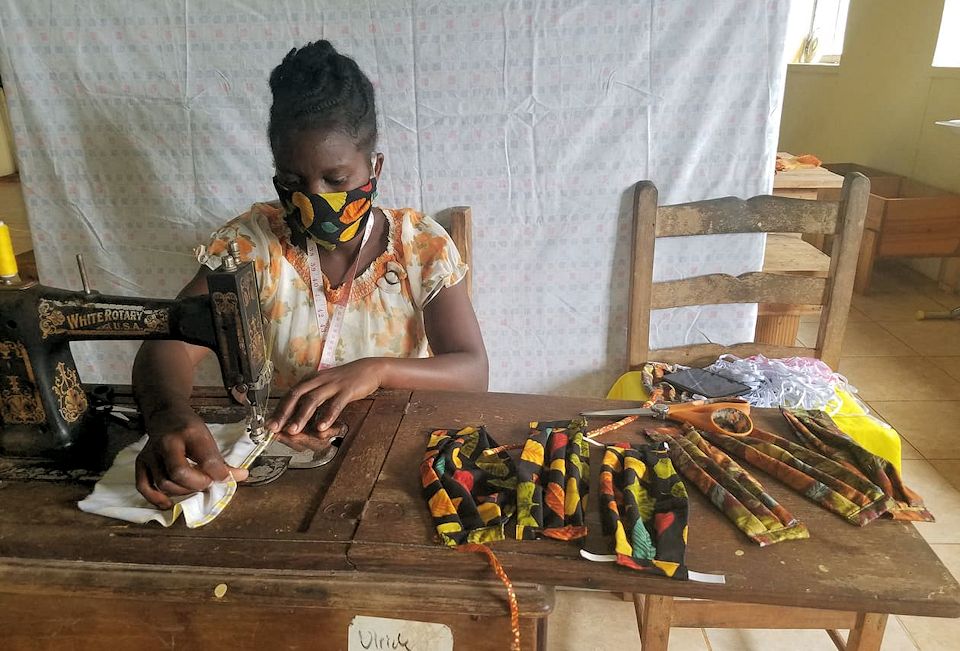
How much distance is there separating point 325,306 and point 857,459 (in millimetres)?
1082

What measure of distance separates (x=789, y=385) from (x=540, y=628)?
1144 mm

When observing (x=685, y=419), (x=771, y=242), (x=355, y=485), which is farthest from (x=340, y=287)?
(x=771, y=242)

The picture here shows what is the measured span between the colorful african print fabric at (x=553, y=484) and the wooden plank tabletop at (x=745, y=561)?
2cm

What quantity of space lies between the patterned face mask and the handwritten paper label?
2.51 ft

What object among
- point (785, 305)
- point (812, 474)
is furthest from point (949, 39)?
point (812, 474)

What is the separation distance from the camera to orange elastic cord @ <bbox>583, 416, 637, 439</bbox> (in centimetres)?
111

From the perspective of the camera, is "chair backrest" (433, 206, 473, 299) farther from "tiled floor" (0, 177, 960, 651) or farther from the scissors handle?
"tiled floor" (0, 177, 960, 651)

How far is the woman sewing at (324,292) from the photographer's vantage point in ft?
3.58

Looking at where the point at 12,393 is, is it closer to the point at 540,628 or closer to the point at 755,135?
the point at 540,628

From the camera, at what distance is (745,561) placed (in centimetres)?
82

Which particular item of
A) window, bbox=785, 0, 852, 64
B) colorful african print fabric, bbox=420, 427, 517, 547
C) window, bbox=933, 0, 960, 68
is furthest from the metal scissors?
window, bbox=785, 0, 852, 64

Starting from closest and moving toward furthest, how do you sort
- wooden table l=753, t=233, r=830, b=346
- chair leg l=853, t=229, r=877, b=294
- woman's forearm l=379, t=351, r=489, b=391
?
woman's forearm l=379, t=351, r=489, b=391 → wooden table l=753, t=233, r=830, b=346 → chair leg l=853, t=229, r=877, b=294

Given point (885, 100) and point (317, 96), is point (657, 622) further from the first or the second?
point (885, 100)

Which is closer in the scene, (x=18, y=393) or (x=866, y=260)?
(x=18, y=393)
